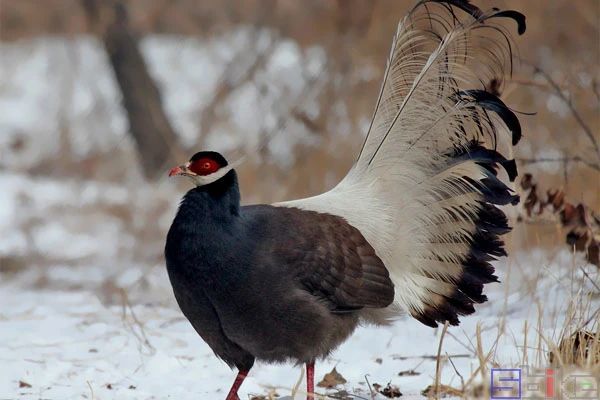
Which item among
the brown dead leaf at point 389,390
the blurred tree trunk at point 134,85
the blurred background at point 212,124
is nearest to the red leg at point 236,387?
the brown dead leaf at point 389,390

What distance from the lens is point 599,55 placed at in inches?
358

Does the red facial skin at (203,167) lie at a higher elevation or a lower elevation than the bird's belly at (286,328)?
higher

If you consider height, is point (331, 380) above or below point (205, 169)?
below

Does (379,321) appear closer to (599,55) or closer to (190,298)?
(190,298)

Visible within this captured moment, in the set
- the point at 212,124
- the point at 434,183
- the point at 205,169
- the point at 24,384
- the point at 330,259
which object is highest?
the point at 212,124

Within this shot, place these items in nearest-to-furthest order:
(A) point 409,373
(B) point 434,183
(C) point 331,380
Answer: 1. (B) point 434,183
2. (C) point 331,380
3. (A) point 409,373

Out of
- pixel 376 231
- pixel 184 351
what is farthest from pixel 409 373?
pixel 184 351

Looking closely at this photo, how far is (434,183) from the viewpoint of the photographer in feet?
15.8

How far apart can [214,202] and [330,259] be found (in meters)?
0.63

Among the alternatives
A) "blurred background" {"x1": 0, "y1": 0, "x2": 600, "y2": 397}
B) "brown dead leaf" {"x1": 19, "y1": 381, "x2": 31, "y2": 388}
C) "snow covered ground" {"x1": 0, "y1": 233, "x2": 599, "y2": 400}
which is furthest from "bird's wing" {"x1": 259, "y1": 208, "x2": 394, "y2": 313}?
"blurred background" {"x1": 0, "y1": 0, "x2": 600, "y2": 397}

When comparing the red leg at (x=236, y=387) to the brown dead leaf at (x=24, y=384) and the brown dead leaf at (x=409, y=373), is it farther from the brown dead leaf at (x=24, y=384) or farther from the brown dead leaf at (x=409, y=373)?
the brown dead leaf at (x=24, y=384)

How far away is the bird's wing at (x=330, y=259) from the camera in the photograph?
4.37 metres

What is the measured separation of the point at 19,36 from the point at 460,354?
9.43 meters

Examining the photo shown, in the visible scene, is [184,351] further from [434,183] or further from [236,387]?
[434,183]
